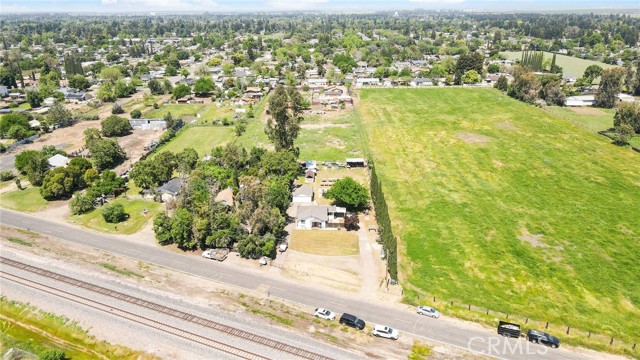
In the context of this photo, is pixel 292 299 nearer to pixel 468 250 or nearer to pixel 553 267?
pixel 468 250

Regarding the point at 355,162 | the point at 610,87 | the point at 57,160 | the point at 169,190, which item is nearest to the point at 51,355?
the point at 169,190

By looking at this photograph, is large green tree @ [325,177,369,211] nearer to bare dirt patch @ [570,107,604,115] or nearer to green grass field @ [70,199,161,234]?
green grass field @ [70,199,161,234]

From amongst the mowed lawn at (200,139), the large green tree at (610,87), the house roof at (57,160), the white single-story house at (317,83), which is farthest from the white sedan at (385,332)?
the white single-story house at (317,83)

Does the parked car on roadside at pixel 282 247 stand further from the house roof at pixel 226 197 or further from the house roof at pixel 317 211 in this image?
the house roof at pixel 226 197

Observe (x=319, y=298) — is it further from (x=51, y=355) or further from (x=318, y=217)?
(x=51, y=355)

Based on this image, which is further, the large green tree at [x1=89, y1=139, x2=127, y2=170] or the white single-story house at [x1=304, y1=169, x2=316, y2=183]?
the large green tree at [x1=89, y1=139, x2=127, y2=170]

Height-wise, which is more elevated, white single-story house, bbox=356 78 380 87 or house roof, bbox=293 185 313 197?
white single-story house, bbox=356 78 380 87

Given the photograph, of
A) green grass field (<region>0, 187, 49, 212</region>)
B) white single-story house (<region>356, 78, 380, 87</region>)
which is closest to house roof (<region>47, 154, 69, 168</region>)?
green grass field (<region>0, 187, 49, 212</region>)

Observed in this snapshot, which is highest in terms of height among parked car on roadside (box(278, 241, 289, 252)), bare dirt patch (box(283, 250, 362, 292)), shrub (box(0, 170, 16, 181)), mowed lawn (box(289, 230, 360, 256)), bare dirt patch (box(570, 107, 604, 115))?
bare dirt patch (box(570, 107, 604, 115))
